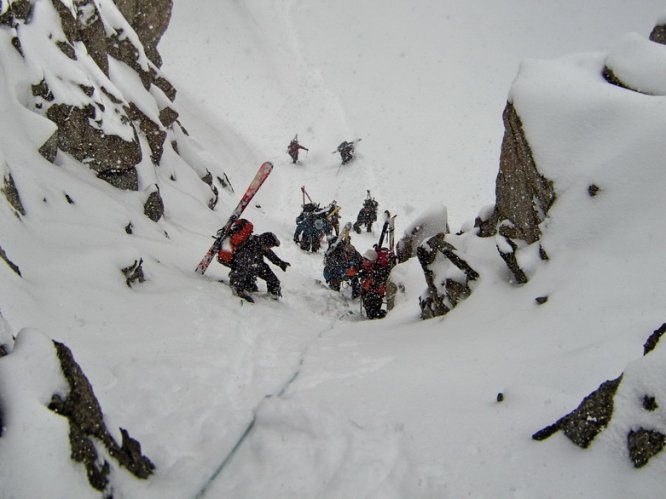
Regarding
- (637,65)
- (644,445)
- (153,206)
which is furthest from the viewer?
(153,206)

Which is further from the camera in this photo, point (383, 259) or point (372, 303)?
point (383, 259)

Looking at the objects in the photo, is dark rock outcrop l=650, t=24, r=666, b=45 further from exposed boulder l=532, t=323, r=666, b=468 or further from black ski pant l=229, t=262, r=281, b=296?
black ski pant l=229, t=262, r=281, b=296

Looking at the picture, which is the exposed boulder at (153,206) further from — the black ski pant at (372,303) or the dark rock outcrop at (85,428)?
the dark rock outcrop at (85,428)

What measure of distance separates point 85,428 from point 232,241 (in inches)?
210

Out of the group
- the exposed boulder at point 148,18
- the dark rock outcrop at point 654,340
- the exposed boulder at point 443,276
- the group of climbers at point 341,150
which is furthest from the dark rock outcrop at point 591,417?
the group of climbers at point 341,150

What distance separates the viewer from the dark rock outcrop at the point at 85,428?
2.07m

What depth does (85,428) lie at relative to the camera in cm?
216

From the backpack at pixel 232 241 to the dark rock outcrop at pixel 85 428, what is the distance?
16.6 feet

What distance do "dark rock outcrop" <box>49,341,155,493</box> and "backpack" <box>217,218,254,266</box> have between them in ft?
16.6

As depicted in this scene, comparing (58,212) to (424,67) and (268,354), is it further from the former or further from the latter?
(424,67)

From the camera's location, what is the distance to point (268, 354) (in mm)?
4910

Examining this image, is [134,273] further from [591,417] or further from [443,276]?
[591,417]

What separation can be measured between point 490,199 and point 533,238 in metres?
19.5

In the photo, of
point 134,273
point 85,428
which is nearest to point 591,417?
point 85,428
